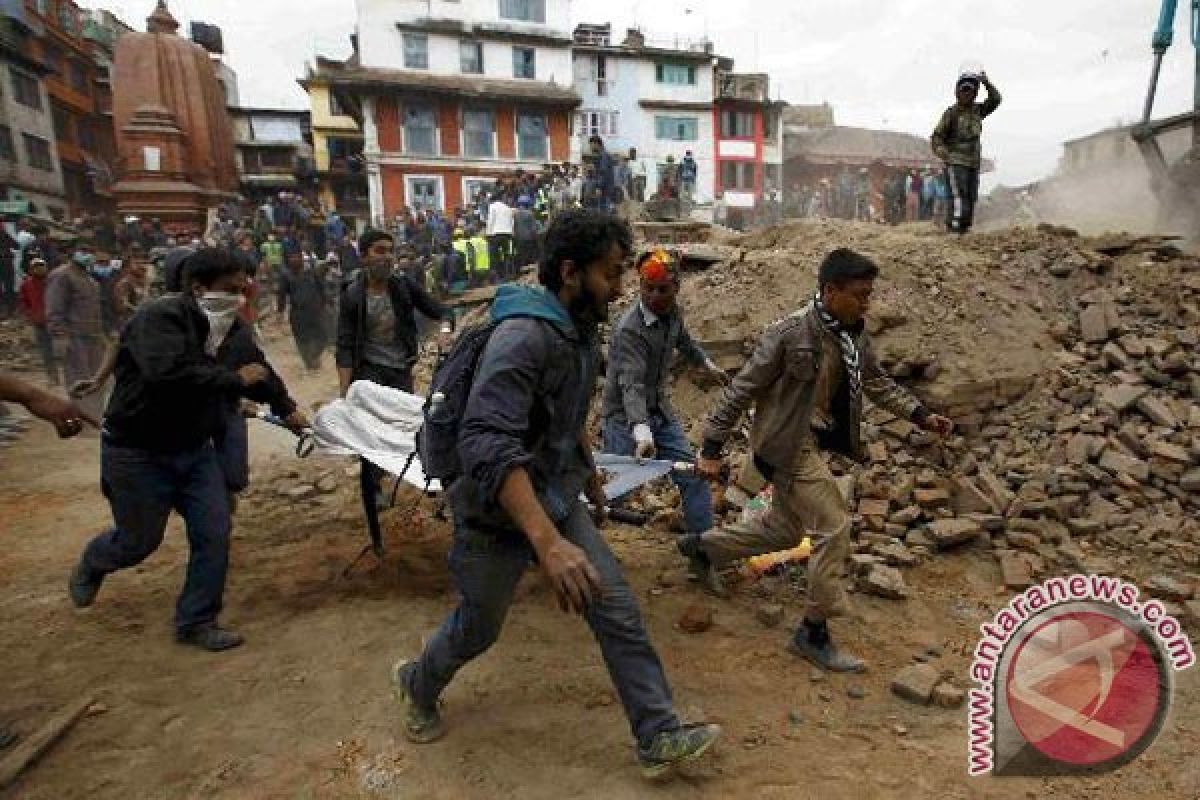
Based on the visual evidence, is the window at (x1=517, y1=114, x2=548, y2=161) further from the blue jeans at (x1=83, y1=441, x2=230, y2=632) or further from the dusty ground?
the blue jeans at (x1=83, y1=441, x2=230, y2=632)

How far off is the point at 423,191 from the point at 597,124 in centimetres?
926

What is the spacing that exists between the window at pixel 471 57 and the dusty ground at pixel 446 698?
2628 cm

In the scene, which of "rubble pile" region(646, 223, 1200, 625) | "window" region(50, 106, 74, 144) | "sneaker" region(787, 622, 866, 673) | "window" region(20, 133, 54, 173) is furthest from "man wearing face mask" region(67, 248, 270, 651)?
"window" region(50, 106, 74, 144)

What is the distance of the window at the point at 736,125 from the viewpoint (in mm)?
33625

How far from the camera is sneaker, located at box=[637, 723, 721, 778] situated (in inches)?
92.9

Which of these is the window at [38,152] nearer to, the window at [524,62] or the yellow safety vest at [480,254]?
the window at [524,62]

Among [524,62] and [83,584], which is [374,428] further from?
[524,62]

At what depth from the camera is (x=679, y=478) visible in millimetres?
4184

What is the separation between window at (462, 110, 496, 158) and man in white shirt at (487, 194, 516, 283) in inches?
571

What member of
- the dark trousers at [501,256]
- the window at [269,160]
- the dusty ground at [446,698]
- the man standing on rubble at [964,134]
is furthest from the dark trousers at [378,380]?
the window at [269,160]

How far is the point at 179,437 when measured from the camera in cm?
333

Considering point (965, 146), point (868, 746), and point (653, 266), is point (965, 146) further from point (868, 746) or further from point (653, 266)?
point (868, 746)

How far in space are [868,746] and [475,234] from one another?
1403cm

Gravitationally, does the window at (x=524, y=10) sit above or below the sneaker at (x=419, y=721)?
above
